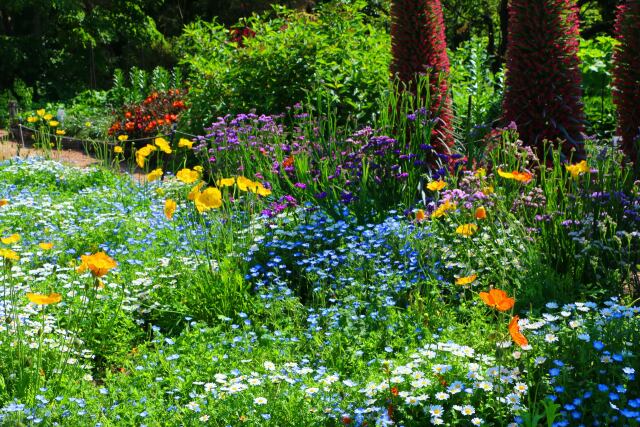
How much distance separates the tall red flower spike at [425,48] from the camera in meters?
6.42

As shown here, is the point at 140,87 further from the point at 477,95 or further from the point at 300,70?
the point at 477,95

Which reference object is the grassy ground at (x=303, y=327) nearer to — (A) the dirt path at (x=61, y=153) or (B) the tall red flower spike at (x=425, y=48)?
(B) the tall red flower spike at (x=425, y=48)

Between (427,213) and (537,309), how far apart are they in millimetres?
1420

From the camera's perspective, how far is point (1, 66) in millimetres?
16781

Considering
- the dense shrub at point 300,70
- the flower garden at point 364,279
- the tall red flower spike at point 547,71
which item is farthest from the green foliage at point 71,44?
the tall red flower spike at point 547,71

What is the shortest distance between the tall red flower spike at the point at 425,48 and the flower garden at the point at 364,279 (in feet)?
0.06

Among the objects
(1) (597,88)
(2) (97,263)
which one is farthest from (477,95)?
(2) (97,263)

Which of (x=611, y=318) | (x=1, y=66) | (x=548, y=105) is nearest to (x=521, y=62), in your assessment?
(x=548, y=105)

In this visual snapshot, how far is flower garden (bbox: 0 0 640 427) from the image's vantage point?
306cm

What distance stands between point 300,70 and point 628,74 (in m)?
4.14

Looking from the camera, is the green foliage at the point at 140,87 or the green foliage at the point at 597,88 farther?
the green foliage at the point at 140,87

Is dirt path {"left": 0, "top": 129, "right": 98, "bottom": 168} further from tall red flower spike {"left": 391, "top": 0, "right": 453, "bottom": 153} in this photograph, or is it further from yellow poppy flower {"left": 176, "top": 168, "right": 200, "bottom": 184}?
yellow poppy flower {"left": 176, "top": 168, "right": 200, "bottom": 184}

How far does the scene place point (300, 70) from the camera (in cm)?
870

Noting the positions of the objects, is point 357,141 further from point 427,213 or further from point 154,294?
point 154,294
